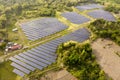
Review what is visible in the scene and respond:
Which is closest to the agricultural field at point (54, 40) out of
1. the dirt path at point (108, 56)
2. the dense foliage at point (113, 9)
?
the dirt path at point (108, 56)

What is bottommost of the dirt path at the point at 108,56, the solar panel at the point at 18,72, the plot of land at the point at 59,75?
the dirt path at the point at 108,56

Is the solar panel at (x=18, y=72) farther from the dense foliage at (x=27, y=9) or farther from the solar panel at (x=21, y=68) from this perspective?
the dense foliage at (x=27, y=9)

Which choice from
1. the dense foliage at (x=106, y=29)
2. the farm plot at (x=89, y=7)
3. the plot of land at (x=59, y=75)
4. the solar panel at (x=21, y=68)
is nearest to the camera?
the solar panel at (x=21, y=68)

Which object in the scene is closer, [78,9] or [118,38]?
[118,38]

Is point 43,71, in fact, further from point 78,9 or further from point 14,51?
point 78,9

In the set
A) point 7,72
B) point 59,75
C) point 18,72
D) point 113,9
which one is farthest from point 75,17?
Result: point 7,72

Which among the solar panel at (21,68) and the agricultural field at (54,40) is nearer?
the solar panel at (21,68)

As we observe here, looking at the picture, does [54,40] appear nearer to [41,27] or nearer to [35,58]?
[41,27]

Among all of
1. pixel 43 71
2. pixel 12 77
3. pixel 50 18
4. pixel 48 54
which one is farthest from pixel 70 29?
pixel 12 77

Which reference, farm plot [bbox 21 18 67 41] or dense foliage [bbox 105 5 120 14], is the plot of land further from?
dense foliage [bbox 105 5 120 14]
